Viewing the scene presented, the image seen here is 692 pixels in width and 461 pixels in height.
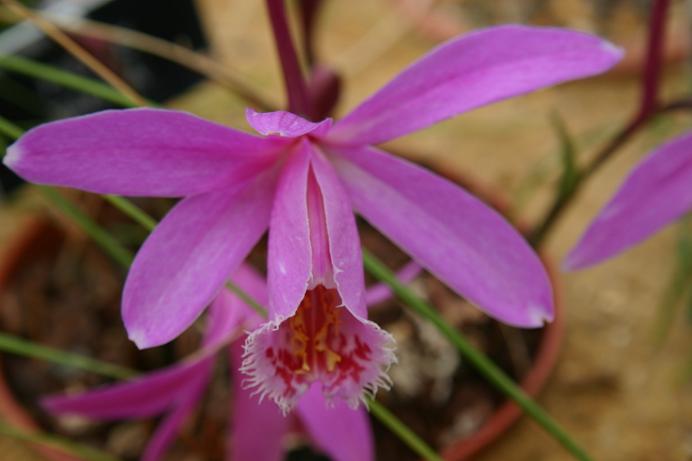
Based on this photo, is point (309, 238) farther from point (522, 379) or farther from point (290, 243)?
point (522, 379)

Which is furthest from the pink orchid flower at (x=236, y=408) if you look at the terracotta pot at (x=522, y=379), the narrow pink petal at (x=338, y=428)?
the terracotta pot at (x=522, y=379)

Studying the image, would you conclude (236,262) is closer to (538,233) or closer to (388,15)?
(538,233)

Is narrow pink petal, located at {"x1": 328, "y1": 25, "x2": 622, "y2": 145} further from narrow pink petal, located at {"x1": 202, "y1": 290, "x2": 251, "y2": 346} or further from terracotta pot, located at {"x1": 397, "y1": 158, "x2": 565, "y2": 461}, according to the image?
terracotta pot, located at {"x1": 397, "y1": 158, "x2": 565, "y2": 461}

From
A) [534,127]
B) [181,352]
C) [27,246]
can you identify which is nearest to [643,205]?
[181,352]

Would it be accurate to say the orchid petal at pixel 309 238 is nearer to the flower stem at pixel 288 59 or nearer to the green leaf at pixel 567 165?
the flower stem at pixel 288 59

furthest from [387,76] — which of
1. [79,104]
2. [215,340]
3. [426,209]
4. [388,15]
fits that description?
[426,209]

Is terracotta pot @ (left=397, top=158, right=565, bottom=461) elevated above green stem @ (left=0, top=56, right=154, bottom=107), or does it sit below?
below

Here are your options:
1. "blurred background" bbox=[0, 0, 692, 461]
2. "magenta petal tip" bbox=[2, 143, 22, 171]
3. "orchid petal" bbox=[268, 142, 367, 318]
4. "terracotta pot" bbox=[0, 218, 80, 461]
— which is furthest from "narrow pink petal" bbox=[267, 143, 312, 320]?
"terracotta pot" bbox=[0, 218, 80, 461]

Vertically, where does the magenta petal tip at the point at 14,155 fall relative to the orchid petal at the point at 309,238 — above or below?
above
